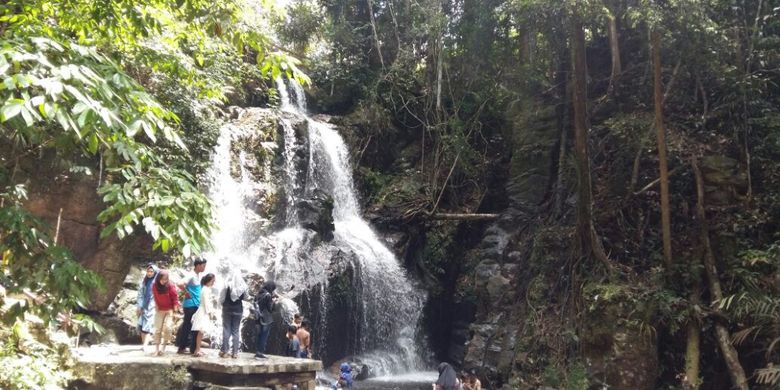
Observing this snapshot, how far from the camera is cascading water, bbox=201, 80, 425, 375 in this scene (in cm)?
1355

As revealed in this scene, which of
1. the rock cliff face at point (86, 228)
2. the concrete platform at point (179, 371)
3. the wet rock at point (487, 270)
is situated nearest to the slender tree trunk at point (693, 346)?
the wet rock at point (487, 270)

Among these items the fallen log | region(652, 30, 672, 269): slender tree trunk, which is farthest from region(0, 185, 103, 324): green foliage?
the fallen log

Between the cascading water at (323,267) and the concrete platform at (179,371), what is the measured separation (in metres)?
4.68

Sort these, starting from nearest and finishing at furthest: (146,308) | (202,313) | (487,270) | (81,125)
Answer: (81,125)
(202,313)
(146,308)
(487,270)

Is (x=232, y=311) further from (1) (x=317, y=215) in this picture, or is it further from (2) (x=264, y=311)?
(1) (x=317, y=215)

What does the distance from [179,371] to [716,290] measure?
25.8 feet

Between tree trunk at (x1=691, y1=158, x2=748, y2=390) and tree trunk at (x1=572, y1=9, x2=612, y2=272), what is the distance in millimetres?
1650

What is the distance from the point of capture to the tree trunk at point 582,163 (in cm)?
1038

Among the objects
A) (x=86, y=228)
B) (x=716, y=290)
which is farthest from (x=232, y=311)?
(x=716, y=290)

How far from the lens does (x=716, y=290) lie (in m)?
8.93

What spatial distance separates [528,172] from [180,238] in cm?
1229

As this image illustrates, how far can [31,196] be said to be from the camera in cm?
1041

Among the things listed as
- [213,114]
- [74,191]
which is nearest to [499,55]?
[213,114]

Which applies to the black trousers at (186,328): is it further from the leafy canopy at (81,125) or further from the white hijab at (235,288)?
the leafy canopy at (81,125)
